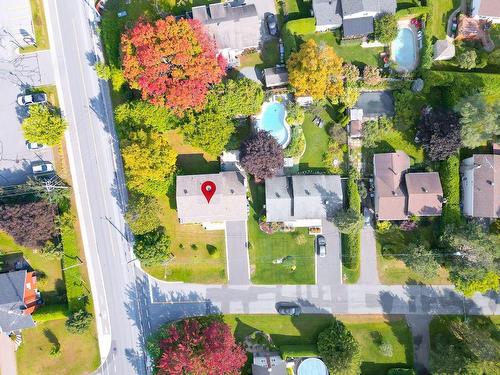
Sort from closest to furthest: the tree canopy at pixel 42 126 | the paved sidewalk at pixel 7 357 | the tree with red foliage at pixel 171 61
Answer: the tree with red foliage at pixel 171 61 < the tree canopy at pixel 42 126 < the paved sidewalk at pixel 7 357

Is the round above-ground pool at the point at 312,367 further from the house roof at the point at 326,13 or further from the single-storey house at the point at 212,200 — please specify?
the house roof at the point at 326,13

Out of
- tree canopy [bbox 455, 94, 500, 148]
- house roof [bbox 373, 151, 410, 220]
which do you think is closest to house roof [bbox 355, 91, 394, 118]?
house roof [bbox 373, 151, 410, 220]

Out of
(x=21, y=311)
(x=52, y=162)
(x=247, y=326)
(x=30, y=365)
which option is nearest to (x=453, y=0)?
(x=247, y=326)

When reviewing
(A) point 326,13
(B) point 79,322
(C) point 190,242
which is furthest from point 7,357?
(A) point 326,13

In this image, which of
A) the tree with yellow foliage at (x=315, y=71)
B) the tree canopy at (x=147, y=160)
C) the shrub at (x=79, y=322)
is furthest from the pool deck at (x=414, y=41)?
the shrub at (x=79, y=322)

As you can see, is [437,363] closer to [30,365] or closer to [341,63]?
[341,63]

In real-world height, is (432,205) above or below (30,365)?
above

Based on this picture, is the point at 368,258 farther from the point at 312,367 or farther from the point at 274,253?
the point at 312,367
